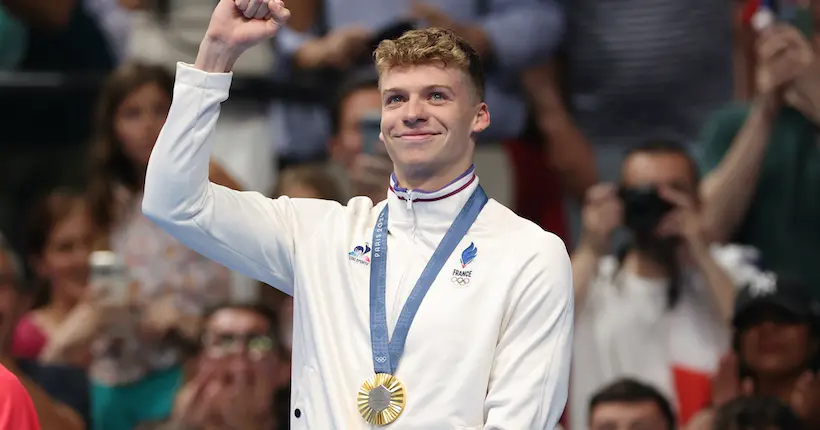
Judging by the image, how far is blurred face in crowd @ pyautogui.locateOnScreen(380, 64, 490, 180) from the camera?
358cm

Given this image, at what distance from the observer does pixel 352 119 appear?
7.11 metres

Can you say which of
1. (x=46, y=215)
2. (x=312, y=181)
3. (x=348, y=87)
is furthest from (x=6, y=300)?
(x=348, y=87)

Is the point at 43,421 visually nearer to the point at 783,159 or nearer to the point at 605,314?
the point at 605,314

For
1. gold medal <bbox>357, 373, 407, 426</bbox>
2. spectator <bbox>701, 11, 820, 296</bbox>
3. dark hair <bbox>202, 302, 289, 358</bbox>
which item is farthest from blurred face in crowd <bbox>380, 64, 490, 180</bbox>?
spectator <bbox>701, 11, 820, 296</bbox>

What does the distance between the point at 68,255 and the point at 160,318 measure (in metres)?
0.66

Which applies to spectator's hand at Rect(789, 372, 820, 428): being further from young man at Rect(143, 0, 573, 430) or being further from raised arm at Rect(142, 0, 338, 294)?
raised arm at Rect(142, 0, 338, 294)

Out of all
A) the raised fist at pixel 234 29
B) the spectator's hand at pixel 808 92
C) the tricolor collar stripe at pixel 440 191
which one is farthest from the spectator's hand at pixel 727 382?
the raised fist at pixel 234 29

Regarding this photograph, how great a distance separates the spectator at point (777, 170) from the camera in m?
6.84

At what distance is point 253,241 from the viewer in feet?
12.1

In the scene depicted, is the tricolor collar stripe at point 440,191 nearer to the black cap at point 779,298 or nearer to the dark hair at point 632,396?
the dark hair at point 632,396

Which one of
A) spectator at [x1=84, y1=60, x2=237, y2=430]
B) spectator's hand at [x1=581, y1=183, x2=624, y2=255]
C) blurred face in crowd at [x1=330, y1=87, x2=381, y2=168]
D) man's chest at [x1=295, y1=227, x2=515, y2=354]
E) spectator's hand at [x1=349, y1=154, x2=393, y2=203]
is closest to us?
man's chest at [x1=295, y1=227, x2=515, y2=354]

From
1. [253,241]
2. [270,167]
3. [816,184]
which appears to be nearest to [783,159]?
[816,184]

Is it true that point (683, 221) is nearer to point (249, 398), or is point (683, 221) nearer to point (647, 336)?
point (647, 336)

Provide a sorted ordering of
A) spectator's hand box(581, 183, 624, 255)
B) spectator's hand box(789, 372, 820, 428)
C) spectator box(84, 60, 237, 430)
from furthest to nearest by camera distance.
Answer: spectator's hand box(581, 183, 624, 255) → spectator box(84, 60, 237, 430) → spectator's hand box(789, 372, 820, 428)
